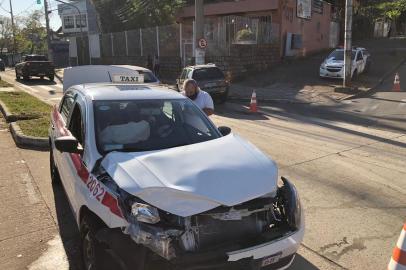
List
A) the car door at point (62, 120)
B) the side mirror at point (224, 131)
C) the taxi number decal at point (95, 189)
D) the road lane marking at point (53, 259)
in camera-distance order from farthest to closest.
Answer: the car door at point (62, 120)
the side mirror at point (224, 131)
the road lane marking at point (53, 259)
the taxi number decal at point (95, 189)

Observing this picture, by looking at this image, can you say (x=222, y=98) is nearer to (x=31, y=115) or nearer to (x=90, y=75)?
(x=31, y=115)

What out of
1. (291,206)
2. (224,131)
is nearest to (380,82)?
(224,131)

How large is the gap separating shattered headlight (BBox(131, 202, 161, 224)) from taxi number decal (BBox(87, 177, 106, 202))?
0.41 meters

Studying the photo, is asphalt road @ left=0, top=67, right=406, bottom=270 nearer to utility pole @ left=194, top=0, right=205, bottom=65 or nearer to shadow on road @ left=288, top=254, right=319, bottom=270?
shadow on road @ left=288, top=254, right=319, bottom=270

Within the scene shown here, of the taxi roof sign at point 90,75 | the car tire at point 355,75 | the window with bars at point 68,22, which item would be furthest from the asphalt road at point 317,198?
the window with bars at point 68,22

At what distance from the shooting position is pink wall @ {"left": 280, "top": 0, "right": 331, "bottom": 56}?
2944 centimetres

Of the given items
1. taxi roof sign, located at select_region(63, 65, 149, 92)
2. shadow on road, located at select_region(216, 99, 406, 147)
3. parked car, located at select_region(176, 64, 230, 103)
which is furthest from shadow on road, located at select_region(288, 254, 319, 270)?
parked car, located at select_region(176, 64, 230, 103)

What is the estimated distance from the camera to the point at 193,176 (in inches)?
142

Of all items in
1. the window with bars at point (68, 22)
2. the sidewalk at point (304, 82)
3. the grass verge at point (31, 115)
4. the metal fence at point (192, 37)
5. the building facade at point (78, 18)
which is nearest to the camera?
the grass verge at point (31, 115)

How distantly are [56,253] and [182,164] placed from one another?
71.5 inches

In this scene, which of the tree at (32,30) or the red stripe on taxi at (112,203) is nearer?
the red stripe on taxi at (112,203)

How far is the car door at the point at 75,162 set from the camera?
4.27 metres

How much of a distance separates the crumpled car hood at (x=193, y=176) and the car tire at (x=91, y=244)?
431mm

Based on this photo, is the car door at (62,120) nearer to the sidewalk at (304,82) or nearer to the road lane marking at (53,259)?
the road lane marking at (53,259)
